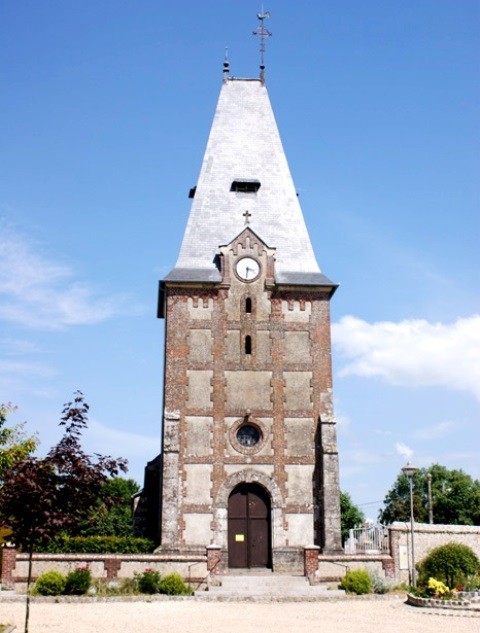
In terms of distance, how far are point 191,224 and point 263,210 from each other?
354 cm

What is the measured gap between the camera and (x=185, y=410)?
103 feet

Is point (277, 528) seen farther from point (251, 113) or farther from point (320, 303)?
point (251, 113)

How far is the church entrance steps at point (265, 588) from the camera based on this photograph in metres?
24.0

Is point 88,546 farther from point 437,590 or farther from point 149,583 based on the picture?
point 437,590

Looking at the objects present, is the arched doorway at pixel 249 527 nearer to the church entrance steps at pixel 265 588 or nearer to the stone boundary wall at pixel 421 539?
the church entrance steps at pixel 265 588

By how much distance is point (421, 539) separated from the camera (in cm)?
3092

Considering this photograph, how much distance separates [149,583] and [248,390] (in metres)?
9.83

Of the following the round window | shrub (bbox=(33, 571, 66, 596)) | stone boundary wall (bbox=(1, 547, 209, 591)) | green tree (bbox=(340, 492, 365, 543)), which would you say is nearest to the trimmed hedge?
stone boundary wall (bbox=(1, 547, 209, 591))

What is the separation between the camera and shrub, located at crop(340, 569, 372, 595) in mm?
24906

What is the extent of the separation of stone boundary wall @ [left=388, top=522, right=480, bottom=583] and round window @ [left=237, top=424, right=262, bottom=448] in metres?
6.50

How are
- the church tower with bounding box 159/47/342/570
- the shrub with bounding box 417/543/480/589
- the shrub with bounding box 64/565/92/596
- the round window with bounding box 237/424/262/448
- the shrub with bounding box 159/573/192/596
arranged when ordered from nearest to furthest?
the shrub with bounding box 64/565/92/596 < the shrub with bounding box 159/573/192/596 < the shrub with bounding box 417/543/480/589 < the church tower with bounding box 159/47/342/570 < the round window with bounding box 237/424/262/448

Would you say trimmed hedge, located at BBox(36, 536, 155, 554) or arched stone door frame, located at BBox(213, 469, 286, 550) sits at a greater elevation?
arched stone door frame, located at BBox(213, 469, 286, 550)

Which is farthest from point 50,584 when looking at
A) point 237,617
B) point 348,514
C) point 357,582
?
point 348,514

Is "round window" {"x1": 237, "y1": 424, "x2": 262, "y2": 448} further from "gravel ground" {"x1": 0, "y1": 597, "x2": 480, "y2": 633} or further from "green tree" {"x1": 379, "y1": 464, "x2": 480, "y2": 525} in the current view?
"green tree" {"x1": 379, "y1": 464, "x2": 480, "y2": 525}
